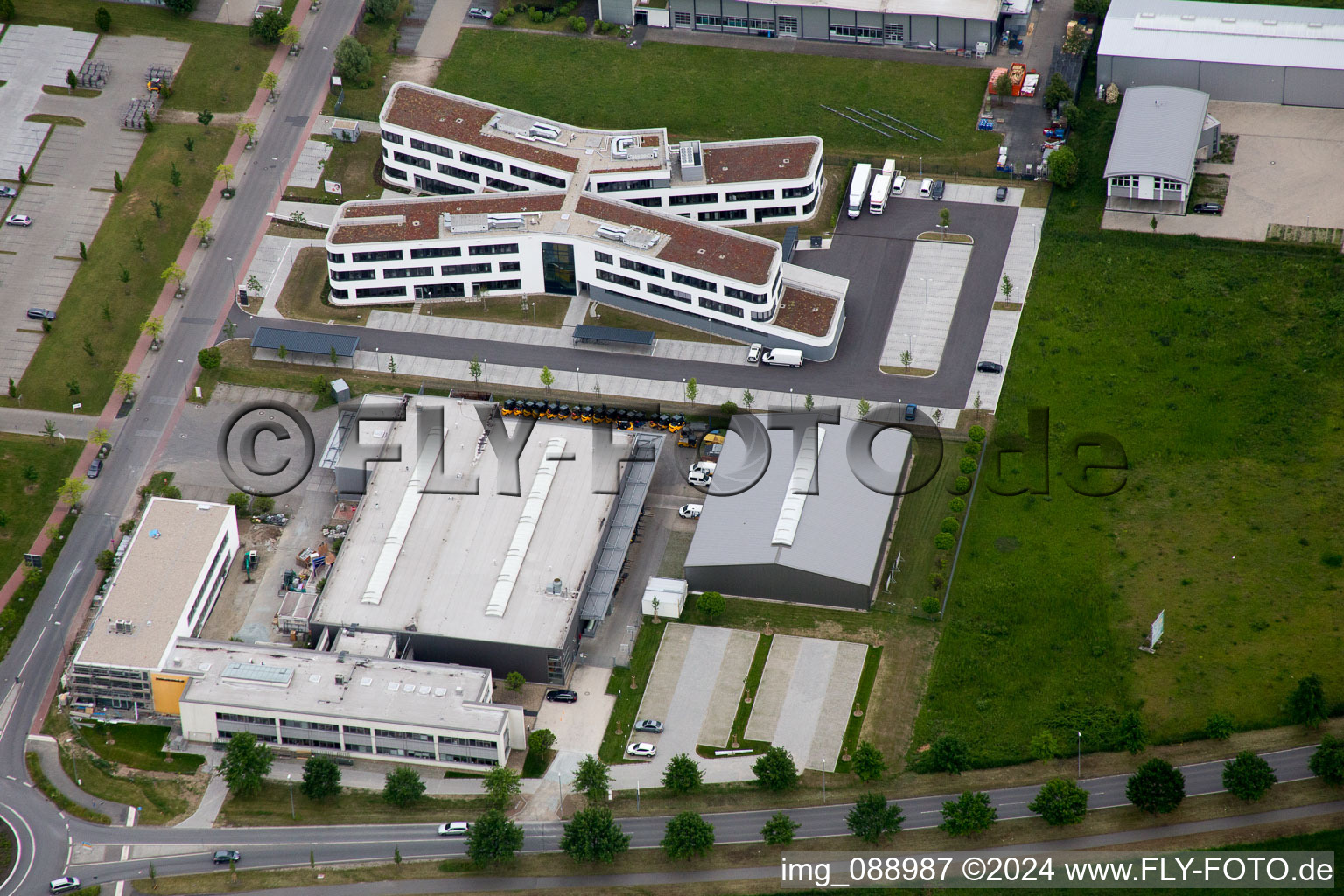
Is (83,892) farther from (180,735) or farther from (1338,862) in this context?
(1338,862)

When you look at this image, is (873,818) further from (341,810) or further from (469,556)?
(469,556)

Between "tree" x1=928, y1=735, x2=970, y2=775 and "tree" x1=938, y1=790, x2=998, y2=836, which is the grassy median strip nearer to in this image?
"tree" x1=928, y1=735, x2=970, y2=775

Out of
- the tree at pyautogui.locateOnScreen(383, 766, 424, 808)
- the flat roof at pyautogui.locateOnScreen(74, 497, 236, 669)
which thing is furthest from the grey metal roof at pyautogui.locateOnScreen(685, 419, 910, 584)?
the flat roof at pyautogui.locateOnScreen(74, 497, 236, 669)

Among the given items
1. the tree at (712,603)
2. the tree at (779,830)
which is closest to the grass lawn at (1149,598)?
the tree at (779,830)

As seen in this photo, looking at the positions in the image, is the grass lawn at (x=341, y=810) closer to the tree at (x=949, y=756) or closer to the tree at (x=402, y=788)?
the tree at (x=402, y=788)

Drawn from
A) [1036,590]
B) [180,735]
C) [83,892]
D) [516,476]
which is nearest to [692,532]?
[516,476]

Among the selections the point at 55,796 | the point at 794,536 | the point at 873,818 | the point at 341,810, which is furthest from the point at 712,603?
the point at 55,796
